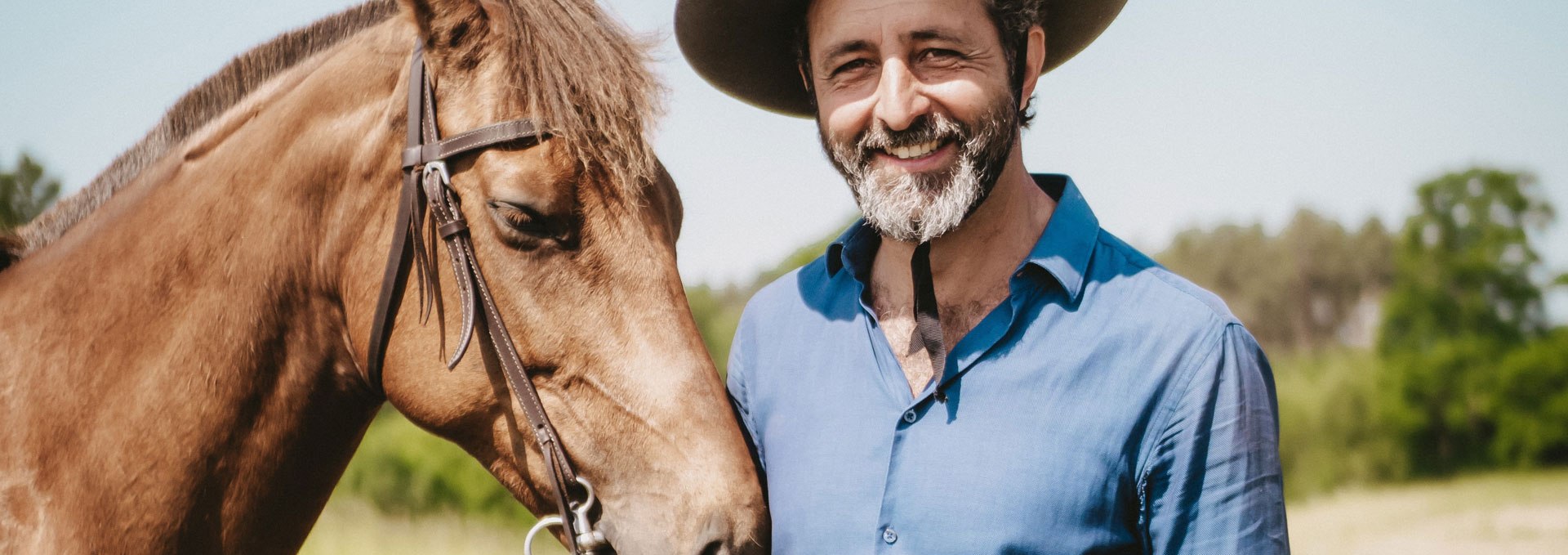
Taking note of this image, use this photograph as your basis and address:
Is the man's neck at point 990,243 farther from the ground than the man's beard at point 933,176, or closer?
closer

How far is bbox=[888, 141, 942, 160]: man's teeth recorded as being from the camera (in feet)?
8.07

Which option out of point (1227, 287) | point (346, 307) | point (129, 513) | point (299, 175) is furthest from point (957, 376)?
point (1227, 287)

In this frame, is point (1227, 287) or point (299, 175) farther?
point (1227, 287)

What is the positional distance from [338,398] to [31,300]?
754mm

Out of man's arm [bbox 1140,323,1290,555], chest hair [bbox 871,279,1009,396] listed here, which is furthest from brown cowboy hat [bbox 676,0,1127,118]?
man's arm [bbox 1140,323,1290,555]

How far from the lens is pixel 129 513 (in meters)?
2.28

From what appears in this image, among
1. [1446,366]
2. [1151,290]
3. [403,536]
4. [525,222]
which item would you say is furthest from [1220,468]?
[1446,366]

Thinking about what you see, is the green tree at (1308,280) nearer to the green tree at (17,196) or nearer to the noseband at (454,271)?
the green tree at (17,196)

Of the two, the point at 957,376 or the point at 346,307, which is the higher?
the point at 346,307

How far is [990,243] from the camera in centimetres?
252

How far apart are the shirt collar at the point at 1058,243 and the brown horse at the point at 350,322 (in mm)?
506

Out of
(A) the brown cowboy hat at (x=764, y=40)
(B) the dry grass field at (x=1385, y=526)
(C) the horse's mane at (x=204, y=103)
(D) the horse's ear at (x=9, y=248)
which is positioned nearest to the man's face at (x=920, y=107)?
(A) the brown cowboy hat at (x=764, y=40)

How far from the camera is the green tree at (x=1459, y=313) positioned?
166ft

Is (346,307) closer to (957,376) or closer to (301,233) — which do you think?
(301,233)
